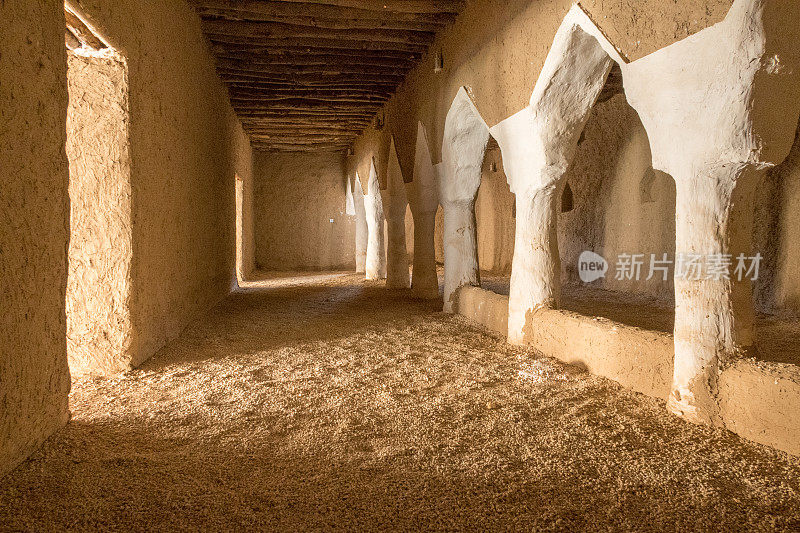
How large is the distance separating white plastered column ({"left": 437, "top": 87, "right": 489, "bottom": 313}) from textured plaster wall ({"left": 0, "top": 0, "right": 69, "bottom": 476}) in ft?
14.1

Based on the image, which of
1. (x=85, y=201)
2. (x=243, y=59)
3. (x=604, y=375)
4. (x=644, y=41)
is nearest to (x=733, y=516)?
(x=604, y=375)

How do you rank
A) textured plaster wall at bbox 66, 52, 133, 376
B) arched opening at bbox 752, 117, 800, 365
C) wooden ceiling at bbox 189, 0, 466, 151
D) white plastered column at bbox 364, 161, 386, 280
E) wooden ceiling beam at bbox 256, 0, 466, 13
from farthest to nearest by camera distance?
white plastered column at bbox 364, 161, 386, 280
arched opening at bbox 752, 117, 800, 365
wooden ceiling at bbox 189, 0, 466, 151
wooden ceiling beam at bbox 256, 0, 466, 13
textured plaster wall at bbox 66, 52, 133, 376

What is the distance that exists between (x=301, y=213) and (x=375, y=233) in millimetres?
4325

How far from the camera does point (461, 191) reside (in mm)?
6148

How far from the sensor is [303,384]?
11.0 feet

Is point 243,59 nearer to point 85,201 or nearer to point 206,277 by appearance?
point 206,277

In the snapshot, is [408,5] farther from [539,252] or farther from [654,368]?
[654,368]

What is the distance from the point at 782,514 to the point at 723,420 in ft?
2.61

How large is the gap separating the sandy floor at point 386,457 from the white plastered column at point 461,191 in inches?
95.9

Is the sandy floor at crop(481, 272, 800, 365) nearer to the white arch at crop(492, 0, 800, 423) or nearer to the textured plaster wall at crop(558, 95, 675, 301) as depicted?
the white arch at crop(492, 0, 800, 423)

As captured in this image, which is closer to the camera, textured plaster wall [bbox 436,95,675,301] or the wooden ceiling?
the wooden ceiling

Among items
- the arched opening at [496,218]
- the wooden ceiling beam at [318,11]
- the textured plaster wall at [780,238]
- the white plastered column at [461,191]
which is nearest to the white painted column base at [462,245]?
the white plastered column at [461,191]

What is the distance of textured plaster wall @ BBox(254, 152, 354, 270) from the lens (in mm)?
14352

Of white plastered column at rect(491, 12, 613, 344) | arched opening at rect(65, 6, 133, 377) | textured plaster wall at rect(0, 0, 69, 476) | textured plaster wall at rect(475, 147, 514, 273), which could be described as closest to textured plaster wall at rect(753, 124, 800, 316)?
white plastered column at rect(491, 12, 613, 344)
